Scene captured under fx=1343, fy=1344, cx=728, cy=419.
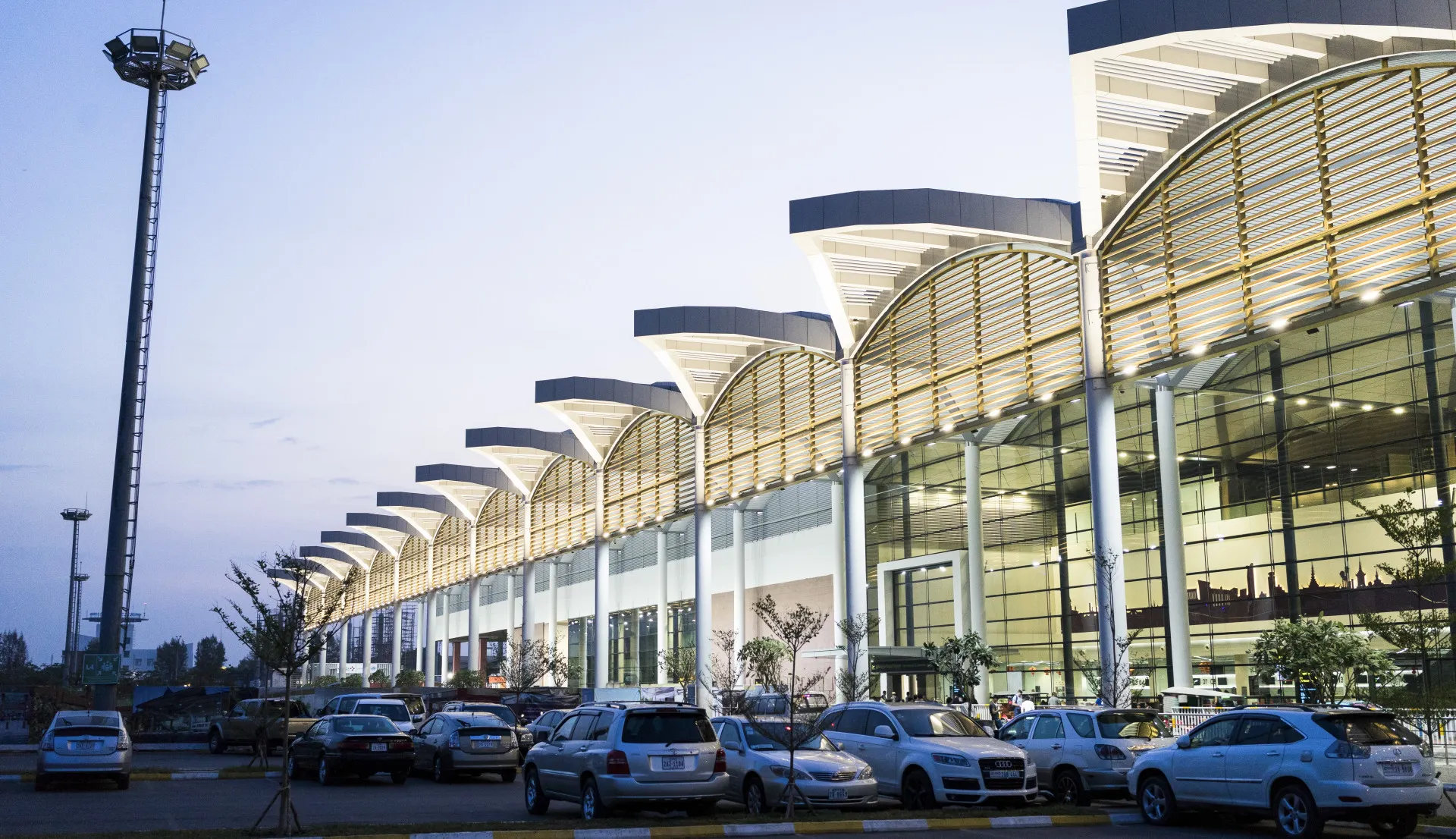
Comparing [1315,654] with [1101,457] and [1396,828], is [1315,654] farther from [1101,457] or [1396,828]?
[1396,828]

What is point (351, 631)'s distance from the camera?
166 m

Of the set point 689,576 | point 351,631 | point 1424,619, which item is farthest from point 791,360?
point 351,631

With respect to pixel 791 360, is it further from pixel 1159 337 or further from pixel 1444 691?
pixel 1444 691

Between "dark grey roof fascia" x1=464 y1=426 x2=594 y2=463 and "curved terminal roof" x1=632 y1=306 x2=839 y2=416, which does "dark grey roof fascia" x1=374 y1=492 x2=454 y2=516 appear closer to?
"dark grey roof fascia" x1=464 y1=426 x2=594 y2=463

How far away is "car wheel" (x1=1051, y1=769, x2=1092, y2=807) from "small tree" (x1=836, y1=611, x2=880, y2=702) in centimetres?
1336

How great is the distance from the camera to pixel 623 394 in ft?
177

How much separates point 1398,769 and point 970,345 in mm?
23489

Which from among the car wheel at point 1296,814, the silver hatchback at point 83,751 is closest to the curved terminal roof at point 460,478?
the silver hatchback at point 83,751

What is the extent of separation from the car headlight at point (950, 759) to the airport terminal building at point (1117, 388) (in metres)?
7.42

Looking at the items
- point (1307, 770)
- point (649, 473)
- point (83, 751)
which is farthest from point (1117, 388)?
point (83, 751)

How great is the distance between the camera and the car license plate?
14492mm

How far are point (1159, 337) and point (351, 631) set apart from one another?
488ft

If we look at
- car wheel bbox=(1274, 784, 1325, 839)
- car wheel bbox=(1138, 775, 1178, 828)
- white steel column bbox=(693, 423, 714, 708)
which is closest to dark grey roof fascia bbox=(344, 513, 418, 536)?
white steel column bbox=(693, 423, 714, 708)

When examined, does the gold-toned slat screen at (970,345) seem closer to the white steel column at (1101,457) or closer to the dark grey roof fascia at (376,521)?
the white steel column at (1101,457)
